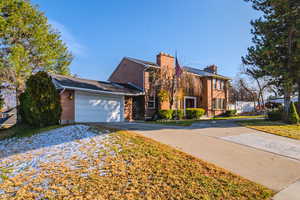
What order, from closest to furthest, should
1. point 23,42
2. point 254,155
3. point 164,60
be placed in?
point 254,155 → point 23,42 → point 164,60

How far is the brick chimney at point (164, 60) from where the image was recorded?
57.7ft

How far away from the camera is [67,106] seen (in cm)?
1176

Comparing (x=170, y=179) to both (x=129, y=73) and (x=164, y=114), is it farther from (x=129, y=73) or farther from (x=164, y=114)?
(x=129, y=73)

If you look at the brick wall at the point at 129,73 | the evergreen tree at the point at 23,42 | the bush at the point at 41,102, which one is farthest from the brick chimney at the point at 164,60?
the evergreen tree at the point at 23,42

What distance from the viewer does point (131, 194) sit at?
322cm

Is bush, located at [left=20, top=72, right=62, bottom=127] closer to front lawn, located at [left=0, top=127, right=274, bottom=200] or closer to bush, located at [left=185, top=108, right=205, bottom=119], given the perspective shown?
front lawn, located at [left=0, top=127, right=274, bottom=200]

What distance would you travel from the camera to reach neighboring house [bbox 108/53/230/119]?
652 inches

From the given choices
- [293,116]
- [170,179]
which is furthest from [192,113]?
[170,179]

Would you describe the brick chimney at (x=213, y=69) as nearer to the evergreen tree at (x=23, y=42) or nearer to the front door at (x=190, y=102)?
the front door at (x=190, y=102)

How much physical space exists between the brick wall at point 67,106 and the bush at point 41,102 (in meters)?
1.41

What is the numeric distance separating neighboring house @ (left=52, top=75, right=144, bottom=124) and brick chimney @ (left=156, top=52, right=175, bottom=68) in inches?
168

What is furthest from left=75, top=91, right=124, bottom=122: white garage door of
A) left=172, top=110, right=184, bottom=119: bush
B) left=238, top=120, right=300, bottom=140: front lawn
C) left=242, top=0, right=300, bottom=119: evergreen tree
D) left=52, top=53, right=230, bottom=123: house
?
left=242, top=0, right=300, bottom=119: evergreen tree

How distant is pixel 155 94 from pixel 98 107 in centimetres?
608

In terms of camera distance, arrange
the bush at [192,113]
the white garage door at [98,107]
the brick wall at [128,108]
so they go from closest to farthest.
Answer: the white garage door at [98,107], the brick wall at [128,108], the bush at [192,113]
